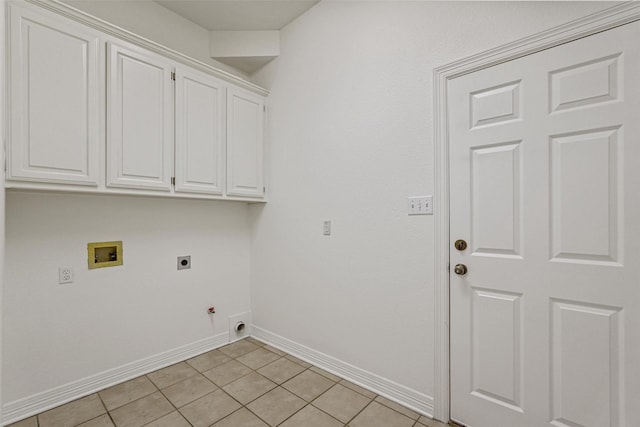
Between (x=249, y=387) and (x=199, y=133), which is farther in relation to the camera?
(x=199, y=133)

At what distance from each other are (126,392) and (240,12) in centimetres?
301

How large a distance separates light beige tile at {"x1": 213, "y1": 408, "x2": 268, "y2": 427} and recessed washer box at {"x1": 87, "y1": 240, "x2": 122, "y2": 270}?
51.9 inches

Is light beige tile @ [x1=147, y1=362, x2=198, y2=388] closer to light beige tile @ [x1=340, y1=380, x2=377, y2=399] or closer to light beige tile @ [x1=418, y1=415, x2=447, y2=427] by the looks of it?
light beige tile @ [x1=340, y1=380, x2=377, y2=399]

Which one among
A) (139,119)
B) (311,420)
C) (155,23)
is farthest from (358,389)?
(155,23)

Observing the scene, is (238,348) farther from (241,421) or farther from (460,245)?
(460,245)

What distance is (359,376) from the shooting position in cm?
206

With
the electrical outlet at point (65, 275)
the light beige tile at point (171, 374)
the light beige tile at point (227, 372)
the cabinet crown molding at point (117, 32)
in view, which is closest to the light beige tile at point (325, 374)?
the light beige tile at point (227, 372)

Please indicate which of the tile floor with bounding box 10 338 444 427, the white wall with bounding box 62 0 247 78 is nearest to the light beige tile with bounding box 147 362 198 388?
the tile floor with bounding box 10 338 444 427

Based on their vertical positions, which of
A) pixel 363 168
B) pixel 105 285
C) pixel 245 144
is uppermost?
pixel 245 144

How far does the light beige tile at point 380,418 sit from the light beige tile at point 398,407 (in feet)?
0.09

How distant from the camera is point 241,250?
9.48ft

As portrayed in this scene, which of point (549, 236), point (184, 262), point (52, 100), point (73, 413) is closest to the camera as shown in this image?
point (549, 236)

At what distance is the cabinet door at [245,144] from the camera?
2.45 metres

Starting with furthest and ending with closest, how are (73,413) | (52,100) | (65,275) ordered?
(65,275) < (73,413) < (52,100)
